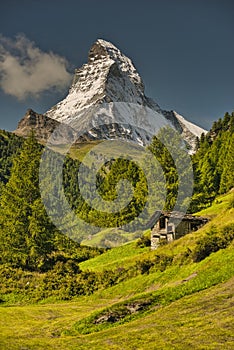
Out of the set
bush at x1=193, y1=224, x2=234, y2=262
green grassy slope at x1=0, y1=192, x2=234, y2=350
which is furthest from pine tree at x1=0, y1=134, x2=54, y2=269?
bush at x1=193, y1=224, x2=234, y2=262

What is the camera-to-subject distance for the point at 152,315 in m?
17.8

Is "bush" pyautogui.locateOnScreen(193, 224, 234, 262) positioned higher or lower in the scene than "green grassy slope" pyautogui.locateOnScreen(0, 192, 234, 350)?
higher

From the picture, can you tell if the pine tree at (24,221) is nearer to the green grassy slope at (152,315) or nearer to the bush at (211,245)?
the green grassy slope at (152,315)

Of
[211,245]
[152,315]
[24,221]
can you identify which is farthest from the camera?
[24,221]

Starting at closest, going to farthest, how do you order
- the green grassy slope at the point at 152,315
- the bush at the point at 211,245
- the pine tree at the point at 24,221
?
the green grassy slope at the point at 152,315 < the bush at the point at 211,245 < the pine tree at the point at 24,221

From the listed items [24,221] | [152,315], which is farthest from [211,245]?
[24,221]

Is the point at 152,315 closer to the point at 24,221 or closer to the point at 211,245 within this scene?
the point at 211,245

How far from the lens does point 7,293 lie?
1364 inches

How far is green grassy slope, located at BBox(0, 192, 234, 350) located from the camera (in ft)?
44.7

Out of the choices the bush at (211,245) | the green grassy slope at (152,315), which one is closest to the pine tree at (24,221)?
the green grassy slope at (152,315)

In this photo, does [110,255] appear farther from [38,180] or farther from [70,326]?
[70,326]

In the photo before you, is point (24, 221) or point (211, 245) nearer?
point (211, 245)

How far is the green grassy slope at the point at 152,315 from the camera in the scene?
536 inches

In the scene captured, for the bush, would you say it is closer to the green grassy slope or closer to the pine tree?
the green grassy slope
